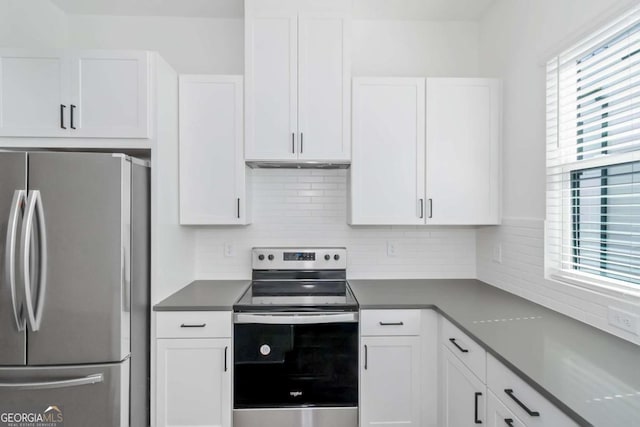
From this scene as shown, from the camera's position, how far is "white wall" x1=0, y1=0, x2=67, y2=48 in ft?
7.04

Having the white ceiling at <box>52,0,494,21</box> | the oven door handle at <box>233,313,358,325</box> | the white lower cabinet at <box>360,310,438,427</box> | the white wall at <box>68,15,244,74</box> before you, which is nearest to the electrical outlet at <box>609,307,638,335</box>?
the white lower cabinet at <box>360,310,438,427</box>

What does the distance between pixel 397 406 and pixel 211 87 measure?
7.38 feet

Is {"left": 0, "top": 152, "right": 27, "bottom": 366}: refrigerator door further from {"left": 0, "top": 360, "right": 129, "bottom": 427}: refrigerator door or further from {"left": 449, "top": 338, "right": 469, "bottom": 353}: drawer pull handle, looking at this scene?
{"left": 449, "top": 338, "right": 469, "bottom": 353}: drawer pull handle

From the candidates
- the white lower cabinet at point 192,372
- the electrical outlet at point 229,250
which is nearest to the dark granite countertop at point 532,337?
the white lower cabinet at point 192,372

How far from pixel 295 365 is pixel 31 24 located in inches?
106

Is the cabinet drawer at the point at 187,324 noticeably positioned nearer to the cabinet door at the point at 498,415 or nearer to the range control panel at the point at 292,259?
the range control panel at the point at 292,259

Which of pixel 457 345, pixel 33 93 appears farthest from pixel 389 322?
pixel 33 93

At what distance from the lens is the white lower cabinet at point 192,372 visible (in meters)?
2.01

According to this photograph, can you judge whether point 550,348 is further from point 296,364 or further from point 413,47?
point 413,47

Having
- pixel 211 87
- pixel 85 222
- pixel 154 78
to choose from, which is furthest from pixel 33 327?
pixel 211 87

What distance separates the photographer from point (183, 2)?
246 cm

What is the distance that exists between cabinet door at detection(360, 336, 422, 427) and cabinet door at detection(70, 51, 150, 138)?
5.87 ft

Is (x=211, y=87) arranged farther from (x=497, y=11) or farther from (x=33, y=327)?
(x=497, y=11)

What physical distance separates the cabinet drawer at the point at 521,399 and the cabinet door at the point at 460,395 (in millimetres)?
129
